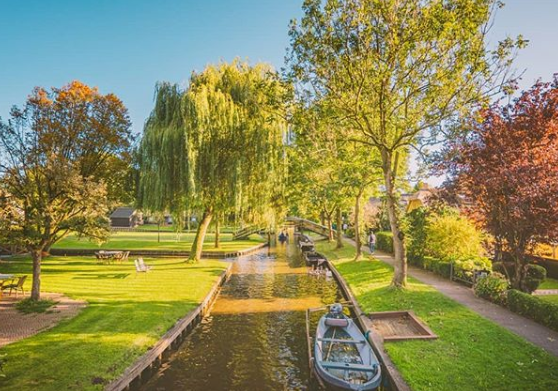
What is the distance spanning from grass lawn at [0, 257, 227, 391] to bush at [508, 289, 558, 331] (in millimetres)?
12755

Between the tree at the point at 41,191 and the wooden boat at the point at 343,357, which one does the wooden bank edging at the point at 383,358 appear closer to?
the wooden boat at the point at 343,357

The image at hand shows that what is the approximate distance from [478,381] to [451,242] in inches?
545

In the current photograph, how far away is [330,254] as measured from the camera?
3272cm

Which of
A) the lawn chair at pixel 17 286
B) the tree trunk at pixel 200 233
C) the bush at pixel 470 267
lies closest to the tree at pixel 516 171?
the bush at pixel 470 267

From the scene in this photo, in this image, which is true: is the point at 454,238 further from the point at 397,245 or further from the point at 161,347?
the point at 161,347

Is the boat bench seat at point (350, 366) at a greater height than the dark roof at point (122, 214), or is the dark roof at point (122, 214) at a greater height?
the dark roof at point (122, 214)

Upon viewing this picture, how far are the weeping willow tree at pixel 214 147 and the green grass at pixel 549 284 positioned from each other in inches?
625

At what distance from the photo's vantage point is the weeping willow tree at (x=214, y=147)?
21062 millimetres

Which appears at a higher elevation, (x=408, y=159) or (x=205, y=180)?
(x=408, y=159)

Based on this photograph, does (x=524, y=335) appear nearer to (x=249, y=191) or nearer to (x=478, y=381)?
(x=478, y=381)

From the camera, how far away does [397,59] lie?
585 inches

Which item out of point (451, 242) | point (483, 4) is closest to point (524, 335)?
point (451, 242)

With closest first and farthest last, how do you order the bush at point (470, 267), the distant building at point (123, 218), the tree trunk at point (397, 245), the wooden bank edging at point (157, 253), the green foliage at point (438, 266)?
the tree trunk at point (397, 245)
the bush at point (470, 267)
the green foliage at point (438, 266)
the wooden bank edging at point (157, 253)
the distant building at point (123, 218)

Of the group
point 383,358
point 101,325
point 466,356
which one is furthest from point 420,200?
point 101,325
